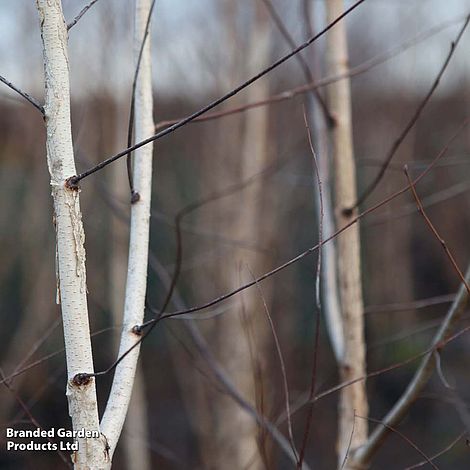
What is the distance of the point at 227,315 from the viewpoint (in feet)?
14.1

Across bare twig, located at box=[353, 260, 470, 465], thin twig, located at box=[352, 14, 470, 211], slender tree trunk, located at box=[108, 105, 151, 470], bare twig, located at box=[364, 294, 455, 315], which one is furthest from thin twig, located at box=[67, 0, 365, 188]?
slender tree trunk, located at box=[108, 105, 151, 470]

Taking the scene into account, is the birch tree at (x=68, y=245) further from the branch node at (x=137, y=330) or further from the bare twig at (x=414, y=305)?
the bare twig at (x=414, y=305)

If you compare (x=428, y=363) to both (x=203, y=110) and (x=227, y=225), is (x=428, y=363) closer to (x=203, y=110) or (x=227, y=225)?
(x=203, y=110)

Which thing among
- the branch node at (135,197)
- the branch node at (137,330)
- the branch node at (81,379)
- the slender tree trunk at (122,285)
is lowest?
the branch node at (81,379)

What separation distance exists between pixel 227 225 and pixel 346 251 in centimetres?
303

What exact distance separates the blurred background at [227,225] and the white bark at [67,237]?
0.69m

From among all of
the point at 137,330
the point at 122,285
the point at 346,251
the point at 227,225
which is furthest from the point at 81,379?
the point at 227,225

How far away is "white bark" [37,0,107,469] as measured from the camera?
0.92m

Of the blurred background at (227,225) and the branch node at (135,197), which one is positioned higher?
the blurred background at (227,225)

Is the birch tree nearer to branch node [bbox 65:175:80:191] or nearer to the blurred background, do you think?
branch node [bbox 65:175:80:191]

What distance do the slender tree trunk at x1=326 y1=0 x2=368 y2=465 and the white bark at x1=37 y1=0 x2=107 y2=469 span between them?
2.83ft

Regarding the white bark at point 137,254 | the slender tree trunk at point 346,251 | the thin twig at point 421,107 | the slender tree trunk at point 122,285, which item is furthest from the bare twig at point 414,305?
the slender tree trunk at point 122,285

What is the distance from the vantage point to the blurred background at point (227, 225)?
4.07 metres

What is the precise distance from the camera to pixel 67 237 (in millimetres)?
920
